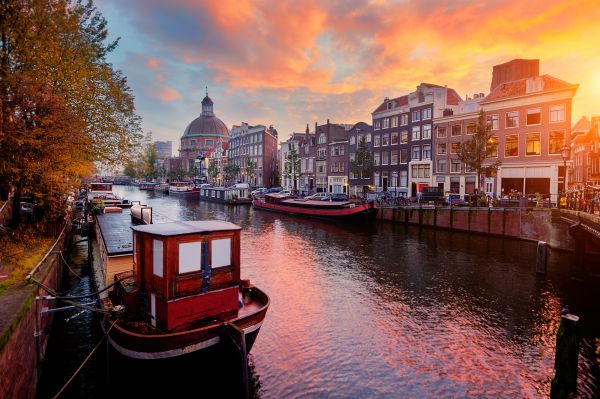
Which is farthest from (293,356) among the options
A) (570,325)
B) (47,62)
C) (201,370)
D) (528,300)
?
(47,62)

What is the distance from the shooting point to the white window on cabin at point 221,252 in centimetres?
994

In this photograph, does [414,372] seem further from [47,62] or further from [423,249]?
[47,62]

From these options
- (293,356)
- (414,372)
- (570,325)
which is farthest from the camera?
(293,356)

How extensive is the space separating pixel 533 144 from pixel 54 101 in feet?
171

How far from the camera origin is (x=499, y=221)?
35.2 meters

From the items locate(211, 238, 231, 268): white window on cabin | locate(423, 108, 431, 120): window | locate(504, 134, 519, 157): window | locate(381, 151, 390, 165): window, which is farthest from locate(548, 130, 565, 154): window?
locate(211, 238, 231, 268): white window on cabin

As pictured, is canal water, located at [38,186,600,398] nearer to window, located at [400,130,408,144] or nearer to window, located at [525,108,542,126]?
window, located at [525,108,542,126]

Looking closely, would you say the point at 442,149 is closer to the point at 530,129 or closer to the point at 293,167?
the point at 530,129

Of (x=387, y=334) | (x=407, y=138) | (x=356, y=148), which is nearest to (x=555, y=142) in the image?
(x=407, y=138)

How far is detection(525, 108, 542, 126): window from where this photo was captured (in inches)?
1785

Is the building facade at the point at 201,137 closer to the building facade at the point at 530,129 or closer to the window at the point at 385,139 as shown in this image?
the window at the point at 385,139

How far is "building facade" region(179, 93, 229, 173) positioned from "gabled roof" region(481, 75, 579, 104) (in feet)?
497

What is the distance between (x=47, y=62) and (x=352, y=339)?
2021 cm

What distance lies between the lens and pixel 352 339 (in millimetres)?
13680
